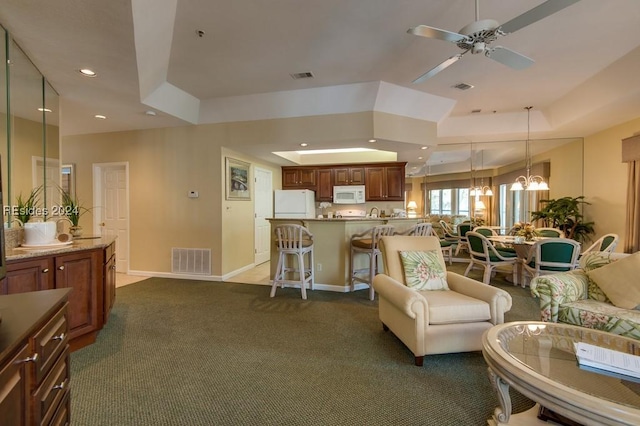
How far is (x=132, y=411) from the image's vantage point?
187 cm

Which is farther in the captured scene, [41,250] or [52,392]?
[41,250]

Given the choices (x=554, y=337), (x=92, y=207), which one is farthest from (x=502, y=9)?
(x=92, y=207)

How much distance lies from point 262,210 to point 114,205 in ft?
9.11

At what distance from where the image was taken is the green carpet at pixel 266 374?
185cm

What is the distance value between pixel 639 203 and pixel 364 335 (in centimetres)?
473

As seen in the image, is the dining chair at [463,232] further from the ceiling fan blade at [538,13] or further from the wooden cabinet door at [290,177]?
the ceiling fan blade at [538,13]

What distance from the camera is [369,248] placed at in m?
4.19

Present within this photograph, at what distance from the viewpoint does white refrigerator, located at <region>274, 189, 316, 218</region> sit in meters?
6.71

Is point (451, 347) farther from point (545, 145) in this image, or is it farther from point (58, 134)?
point (545, 145)

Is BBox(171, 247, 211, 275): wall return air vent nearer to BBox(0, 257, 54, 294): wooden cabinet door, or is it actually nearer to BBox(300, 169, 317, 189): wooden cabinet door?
BBox(0, 257, 54, 294): wooden cabinet door

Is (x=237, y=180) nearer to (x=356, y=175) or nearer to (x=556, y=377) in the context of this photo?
(x=356, y=175)

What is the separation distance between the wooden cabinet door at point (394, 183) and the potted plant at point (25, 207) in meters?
5.75

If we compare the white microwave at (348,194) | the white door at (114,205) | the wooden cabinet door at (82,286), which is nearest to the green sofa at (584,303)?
the wooden cabinet door at (82,286)

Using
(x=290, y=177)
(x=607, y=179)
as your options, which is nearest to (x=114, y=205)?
(x=290, y=177)
